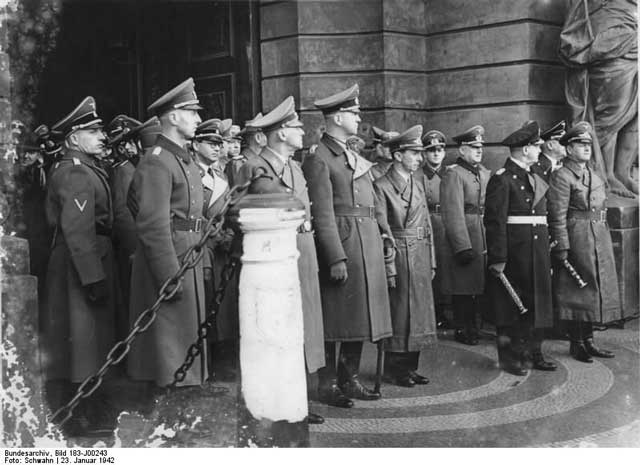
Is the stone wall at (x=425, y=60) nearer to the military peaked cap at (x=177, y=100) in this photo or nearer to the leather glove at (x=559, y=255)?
the leather glove at (x=559, y=255)

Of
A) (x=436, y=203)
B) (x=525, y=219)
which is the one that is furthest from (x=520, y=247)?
(x=436, y=203)

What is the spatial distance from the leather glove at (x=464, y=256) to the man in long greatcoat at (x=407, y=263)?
120 cm

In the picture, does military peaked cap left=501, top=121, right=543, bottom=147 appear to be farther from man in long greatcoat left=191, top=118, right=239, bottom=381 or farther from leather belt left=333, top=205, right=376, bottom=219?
man in long greatcoat left=191, top=118, right=239, bottom=381

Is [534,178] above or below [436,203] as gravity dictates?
above

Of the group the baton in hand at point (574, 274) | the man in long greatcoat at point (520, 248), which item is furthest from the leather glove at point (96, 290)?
the baton in hand at point (574, 274)

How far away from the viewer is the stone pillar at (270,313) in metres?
4.07

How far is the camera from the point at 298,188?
590 cm

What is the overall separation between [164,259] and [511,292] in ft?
9.94

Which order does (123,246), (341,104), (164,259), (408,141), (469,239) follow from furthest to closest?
(469,239) → (408,141) → (341,104) → (123,246) → (164,259)

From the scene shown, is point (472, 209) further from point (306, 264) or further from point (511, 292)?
point (306, 264)

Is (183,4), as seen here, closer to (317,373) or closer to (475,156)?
(475,156)

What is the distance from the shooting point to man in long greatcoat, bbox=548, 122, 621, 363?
7316mm
